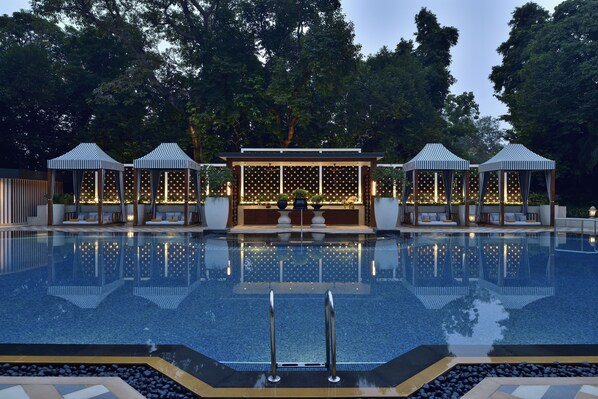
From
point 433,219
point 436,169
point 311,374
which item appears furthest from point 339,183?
point 311,374

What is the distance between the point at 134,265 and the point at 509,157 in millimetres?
15429

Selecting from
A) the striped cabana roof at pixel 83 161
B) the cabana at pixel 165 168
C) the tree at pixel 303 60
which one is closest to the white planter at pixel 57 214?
the striped cabana roof at pixel 83 161

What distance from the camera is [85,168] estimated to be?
17.7m

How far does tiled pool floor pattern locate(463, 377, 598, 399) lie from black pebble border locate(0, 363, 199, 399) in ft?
6.58

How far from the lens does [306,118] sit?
74.9 feet

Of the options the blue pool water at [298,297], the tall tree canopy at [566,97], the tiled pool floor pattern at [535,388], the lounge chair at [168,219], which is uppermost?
the tall tree canopy at [566,97]

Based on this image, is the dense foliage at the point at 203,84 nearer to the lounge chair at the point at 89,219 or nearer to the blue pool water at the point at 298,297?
the lounge chair at the point at 89,219

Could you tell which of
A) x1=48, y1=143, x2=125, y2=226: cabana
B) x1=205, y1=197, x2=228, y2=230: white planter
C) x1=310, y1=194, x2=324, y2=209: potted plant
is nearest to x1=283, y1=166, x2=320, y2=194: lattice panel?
x1=310, y1=194, x2=324, y2=209: potted plant

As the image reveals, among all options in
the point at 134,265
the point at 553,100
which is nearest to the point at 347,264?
the point at 134,265

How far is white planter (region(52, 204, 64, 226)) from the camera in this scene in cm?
1856

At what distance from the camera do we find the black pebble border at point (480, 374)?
3.01 metres

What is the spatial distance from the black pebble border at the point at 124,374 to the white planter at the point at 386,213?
45.6 ft

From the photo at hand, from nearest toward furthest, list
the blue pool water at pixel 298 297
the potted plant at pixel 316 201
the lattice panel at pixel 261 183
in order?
the blue pool water at pixel 298 297, the potted plant at pixel 316 201, the lattice panel at pixel 261 183

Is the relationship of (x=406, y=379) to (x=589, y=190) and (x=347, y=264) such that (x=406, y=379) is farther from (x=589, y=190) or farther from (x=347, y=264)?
(x=589, y=190)
